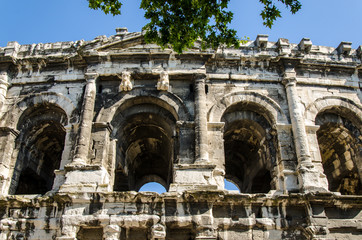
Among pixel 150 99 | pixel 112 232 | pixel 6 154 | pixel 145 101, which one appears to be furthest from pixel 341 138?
pixel 6 154

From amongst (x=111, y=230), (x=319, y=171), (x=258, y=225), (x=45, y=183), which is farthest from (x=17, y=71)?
(x=319, y=171)

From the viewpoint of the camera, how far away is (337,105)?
11531 millimetres

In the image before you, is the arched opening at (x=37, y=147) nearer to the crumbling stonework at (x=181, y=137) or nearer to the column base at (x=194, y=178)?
the crumbling stonework at (x=181, y=137)

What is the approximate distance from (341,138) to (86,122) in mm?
8189

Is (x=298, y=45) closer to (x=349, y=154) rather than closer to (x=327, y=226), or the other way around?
(x=349, y=154)

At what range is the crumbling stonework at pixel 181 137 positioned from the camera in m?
9.09

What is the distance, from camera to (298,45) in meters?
12.6

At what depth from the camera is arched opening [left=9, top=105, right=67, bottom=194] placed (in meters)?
11.3

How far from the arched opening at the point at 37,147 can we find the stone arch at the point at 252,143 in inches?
214

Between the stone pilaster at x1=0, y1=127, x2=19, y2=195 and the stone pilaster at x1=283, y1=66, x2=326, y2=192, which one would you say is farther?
the stone pilaster at x1=0, y1=127, x2=19, y2=195

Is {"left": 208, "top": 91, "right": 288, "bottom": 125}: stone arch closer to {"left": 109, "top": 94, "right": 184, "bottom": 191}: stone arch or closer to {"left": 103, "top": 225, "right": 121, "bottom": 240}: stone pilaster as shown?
{"left": 109, "top": 94, "right": 184, "bottom": 191}: stone arch

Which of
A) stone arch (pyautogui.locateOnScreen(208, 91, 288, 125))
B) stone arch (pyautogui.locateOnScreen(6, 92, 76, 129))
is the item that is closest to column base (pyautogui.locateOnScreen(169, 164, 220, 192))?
stone arch (pyautogui.locateOnScreen(208, 91, 288, 125))

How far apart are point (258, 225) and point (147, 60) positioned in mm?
6053

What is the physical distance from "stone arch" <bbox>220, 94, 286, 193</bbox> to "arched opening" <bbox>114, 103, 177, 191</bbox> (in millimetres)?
1934
